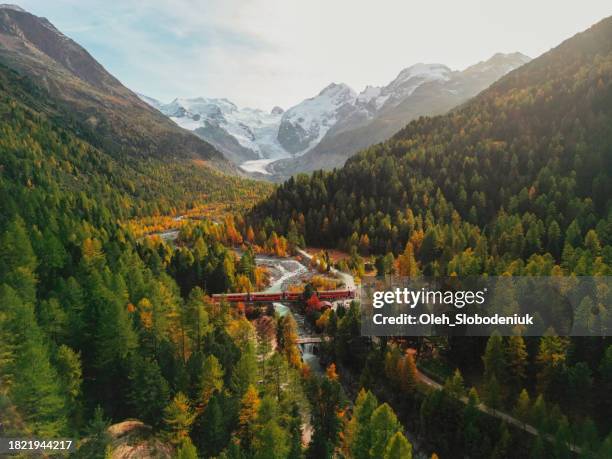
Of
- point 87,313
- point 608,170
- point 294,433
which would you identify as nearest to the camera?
point 294,433

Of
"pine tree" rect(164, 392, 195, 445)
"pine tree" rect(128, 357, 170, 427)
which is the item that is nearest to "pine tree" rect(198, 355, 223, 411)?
"pine tree" rect(164, 392, 195, 445)

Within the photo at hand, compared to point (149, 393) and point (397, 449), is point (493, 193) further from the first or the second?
point (149, 393)

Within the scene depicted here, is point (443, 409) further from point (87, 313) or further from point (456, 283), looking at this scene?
point (87, 313)

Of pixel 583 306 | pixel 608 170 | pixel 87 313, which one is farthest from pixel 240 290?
pixel 608 170

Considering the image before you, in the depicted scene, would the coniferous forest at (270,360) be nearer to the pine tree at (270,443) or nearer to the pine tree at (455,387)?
the pine tree at (270,443)

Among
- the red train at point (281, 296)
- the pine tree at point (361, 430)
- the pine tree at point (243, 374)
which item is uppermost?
the pine tree at point (243, 374)

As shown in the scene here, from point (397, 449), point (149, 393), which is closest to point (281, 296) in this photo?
point (149, 393)

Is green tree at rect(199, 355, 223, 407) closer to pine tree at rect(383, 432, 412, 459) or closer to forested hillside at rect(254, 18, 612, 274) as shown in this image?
pine tree at rect(383, 432, 412, 459)

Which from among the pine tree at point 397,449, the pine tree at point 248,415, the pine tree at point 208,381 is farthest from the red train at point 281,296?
the pine tree at point 397,449
